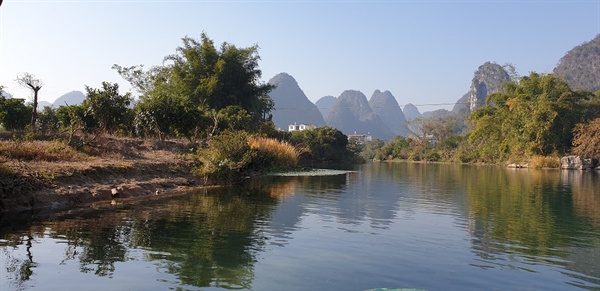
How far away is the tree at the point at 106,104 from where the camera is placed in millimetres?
18172

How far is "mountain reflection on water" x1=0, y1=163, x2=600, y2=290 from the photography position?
562 cm

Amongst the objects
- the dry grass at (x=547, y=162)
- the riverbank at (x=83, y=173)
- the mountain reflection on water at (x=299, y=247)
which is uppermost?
the dry grass at (x=547, y=162)

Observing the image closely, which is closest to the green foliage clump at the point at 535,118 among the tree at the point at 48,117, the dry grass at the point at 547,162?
the dry grass at the point at 547,162

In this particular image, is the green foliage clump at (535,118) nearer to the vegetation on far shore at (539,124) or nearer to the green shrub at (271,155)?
the vegetation on far shore at (539,124)

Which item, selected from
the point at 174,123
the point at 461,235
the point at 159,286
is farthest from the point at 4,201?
the point at 174,123

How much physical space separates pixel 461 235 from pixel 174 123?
56.0 ft

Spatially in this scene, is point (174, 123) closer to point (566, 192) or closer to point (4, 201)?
point (4, 201)

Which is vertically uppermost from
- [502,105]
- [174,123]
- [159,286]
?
[502,105]

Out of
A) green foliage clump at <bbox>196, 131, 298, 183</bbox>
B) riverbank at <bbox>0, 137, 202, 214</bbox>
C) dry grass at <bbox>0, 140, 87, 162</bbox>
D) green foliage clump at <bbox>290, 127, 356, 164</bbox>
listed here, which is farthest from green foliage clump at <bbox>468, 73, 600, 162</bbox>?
dry grass at <bbox>0, 140, 87, 162</bbox>

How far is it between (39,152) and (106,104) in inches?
241

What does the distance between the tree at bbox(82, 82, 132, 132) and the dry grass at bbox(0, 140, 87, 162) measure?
3831 millimetres

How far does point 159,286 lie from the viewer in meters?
5.21

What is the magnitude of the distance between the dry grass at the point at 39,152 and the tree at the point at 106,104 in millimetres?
3831

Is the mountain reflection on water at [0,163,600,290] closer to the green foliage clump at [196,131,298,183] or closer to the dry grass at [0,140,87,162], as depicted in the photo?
the dry grass at [0,140,87,162]
